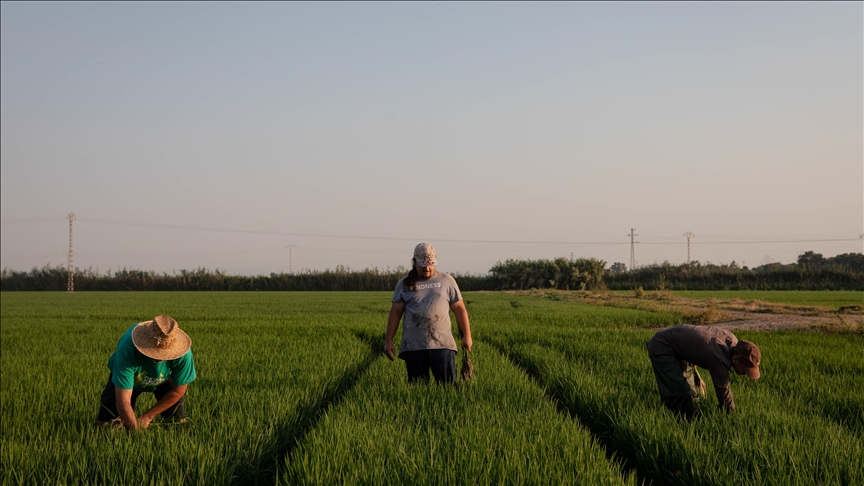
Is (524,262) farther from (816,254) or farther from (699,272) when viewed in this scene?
(816,254)

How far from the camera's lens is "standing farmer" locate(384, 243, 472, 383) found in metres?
5.39

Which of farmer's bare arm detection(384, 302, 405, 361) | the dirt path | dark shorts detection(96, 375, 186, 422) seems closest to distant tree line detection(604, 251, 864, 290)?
the dirt path

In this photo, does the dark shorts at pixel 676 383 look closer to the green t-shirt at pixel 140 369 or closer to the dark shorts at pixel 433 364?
the dark shorts at pixel 433 364

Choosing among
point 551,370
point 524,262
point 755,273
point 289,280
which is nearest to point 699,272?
point 755,273

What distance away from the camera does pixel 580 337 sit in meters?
11.2

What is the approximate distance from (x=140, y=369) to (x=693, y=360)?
400cm

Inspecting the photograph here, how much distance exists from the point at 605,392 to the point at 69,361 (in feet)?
24.1

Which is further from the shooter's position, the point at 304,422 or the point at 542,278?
the point at 542,278

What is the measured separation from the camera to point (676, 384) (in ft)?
16.5

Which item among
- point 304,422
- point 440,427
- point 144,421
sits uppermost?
point 144,421

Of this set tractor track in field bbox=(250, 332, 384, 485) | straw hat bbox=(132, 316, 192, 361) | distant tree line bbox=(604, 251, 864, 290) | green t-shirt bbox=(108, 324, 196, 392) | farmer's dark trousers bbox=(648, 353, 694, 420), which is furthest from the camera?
distant tree line bbox=(604, 251, 864, 290)

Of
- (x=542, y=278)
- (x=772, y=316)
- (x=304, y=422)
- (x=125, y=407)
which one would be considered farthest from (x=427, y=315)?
(x=542, y=278)

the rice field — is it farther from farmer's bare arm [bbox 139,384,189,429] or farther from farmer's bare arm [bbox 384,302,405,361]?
farmer's bare arm [bbox 384,302,405,361]

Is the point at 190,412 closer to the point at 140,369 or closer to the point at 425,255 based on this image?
the point at 140,369
